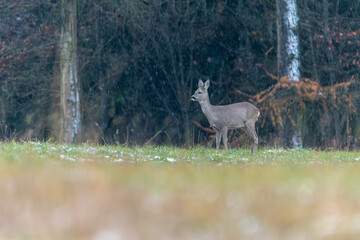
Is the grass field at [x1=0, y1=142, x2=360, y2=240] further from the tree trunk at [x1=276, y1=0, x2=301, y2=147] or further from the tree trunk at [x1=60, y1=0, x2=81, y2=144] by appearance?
Answer: the tree trunk at [x1=60, y1=0, x2=81, y2=144]

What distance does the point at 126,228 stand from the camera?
3848 mm

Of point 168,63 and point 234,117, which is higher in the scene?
point 168,63

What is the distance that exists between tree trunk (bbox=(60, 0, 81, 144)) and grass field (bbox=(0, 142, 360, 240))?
1192 cm

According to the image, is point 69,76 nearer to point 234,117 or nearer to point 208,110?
point 208,110

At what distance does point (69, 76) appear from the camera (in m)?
17.6

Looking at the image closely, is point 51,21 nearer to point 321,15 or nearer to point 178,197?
Answer: point 321,15

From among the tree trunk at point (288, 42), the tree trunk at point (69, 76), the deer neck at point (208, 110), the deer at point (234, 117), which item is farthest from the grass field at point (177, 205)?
the tree trunk at point (69, 76)

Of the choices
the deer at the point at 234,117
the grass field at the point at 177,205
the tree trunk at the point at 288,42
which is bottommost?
the deer at the point at 234,117

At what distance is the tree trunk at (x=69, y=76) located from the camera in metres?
17.6

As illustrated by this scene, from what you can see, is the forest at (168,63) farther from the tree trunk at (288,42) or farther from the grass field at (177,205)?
the grass field at (177,205)

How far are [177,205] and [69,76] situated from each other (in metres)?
13.8

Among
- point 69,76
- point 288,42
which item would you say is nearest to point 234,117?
point 288,42

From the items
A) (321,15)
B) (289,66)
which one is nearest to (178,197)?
(289,66)

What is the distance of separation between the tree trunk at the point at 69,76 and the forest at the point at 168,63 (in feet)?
4.04
